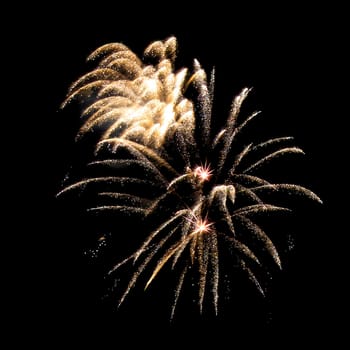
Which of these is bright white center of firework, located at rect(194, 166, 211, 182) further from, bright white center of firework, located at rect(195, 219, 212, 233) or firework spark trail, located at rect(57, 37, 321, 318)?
bright white center of firework, located at rect(195, 219, 212, 233)

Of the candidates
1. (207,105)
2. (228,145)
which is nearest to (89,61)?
(207,105)

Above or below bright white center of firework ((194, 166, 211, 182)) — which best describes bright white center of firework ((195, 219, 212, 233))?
below

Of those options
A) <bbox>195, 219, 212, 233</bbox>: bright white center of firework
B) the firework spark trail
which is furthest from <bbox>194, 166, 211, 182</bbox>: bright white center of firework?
<bbox>195, 219, 212, 233</bbox>: bright white center of firework

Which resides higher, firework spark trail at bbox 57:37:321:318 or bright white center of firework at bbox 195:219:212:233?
firework spark trail at bbox 57:37:321:318

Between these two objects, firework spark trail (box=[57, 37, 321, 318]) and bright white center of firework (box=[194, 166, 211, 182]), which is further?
bright white center of firework (box=[194, 166, 211, 182])

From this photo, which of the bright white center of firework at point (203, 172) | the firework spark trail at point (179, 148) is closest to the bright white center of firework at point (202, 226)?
the firework spark trail at point (179, 148)

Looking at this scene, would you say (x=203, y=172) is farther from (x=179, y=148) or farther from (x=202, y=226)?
(x=202, y=226)

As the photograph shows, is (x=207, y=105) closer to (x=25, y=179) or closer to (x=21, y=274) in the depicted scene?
(x=25, y=179)

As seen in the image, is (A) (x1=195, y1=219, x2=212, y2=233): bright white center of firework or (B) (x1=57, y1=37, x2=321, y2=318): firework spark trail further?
(A) (x1=195, y1=219, x2=212, y2=233): bright white center of firework
